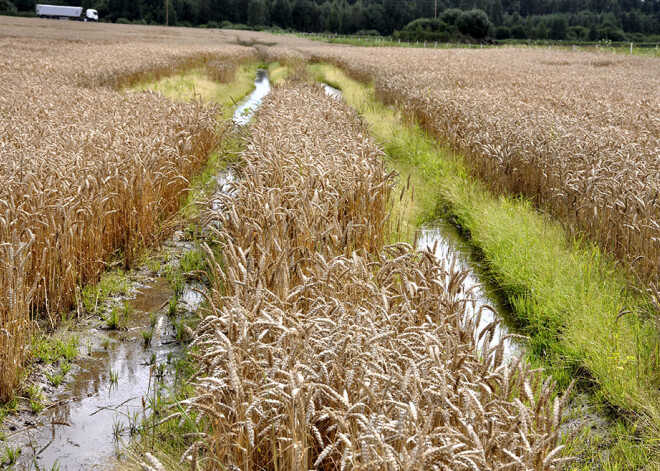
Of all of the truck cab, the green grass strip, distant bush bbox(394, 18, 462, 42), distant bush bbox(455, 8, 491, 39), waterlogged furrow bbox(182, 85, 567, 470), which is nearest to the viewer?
waterlogged furrow bbox(182, 85, 567, 470)

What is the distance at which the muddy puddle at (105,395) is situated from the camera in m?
3.56

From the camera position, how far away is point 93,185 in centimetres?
613

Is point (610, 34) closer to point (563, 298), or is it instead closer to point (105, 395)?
point (563, 298)

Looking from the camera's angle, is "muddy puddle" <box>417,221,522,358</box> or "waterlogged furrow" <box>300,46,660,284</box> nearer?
"muddy puddle" <box>417,221,522,358</box>

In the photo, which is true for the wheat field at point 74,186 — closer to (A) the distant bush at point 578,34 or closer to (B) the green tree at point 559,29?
(A) the distant bush at point 578,34

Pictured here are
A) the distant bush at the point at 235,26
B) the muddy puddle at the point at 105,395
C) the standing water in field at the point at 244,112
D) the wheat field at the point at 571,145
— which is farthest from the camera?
the distant bush at the point at 235,26

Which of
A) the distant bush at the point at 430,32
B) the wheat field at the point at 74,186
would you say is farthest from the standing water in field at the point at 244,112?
the distant bush at the point at 430,32

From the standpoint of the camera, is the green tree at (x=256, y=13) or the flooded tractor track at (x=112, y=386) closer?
the flooded tractor track at (x=112, y=386)

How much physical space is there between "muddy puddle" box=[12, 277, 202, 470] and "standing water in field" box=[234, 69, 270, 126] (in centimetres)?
927

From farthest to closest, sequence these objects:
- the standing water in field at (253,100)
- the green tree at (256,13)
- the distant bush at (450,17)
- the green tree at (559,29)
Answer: the green tree at (256,13)
the green tree at (559,29)
the distant bush at (450,17)
the standing water in field at (253,100)

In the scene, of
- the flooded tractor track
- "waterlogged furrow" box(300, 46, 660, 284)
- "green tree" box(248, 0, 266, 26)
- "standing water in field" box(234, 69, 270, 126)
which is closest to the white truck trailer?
"green tree" box(248, 0, 266, 26)

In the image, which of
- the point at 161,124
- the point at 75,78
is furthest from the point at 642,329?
the point at 75,78

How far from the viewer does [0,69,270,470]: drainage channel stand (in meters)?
3.57

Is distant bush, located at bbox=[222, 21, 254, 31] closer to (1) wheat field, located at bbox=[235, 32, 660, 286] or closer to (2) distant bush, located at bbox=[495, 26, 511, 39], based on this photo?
(2) distant bush, located at bbox=[495, 26, 511, 39]
